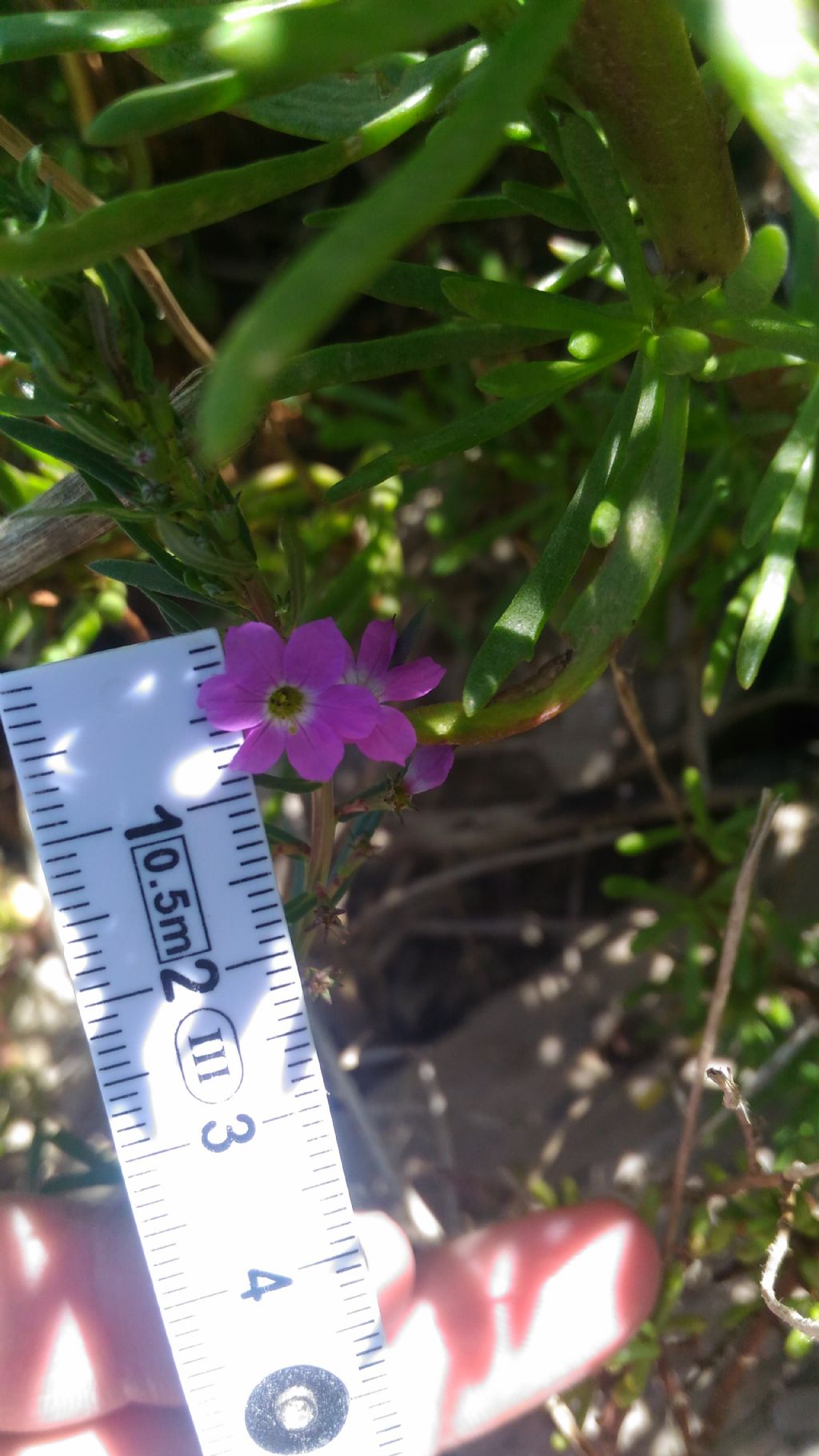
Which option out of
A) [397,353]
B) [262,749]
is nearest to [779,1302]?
[262,749]

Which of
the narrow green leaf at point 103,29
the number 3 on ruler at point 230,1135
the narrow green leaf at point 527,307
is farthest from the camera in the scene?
the number 3 on ruler at point 230,1135

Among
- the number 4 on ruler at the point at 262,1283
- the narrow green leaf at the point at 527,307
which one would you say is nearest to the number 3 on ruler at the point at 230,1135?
the number 4 on ruler at the point at 262,1283

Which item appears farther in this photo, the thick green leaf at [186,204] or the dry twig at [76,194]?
the dry twig at [76,194]

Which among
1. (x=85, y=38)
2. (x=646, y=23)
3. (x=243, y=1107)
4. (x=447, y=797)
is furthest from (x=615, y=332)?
(x=447, y=797)

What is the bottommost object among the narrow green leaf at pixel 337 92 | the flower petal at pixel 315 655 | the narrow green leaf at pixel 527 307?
the flower petal at pixel 315 655

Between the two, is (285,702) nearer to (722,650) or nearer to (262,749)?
(262,749)

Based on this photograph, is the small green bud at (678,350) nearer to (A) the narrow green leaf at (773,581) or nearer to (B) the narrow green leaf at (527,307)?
(B) the narrow green leaf at (527,307)

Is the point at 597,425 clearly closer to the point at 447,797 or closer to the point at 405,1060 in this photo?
the point at 447,797
